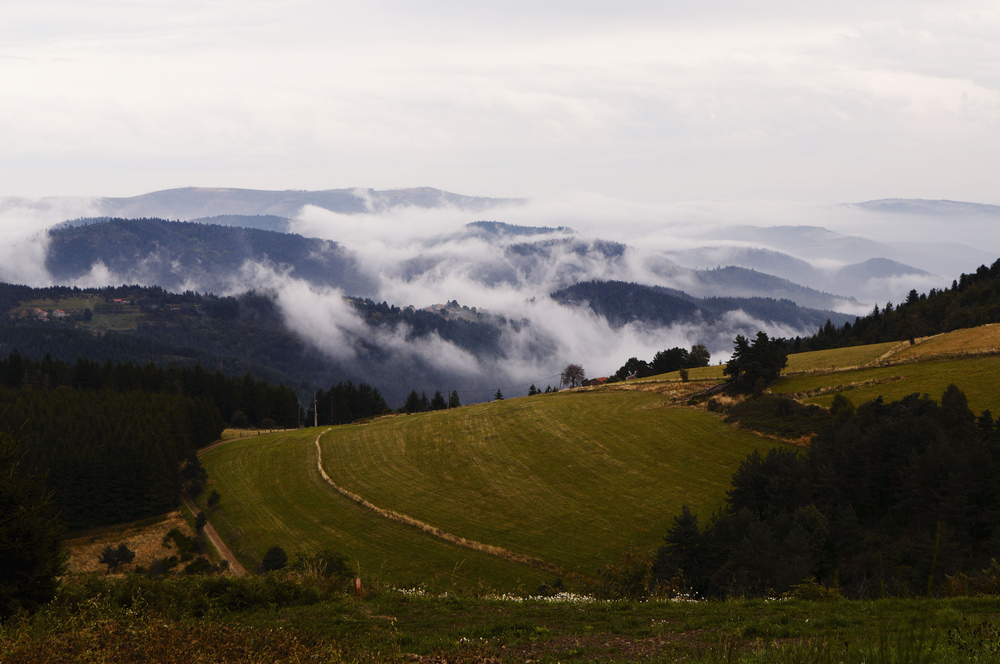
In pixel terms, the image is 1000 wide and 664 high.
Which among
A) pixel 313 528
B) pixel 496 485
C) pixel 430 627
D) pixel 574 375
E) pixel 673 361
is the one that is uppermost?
pixel 673 361

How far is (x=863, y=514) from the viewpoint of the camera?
35406 mm

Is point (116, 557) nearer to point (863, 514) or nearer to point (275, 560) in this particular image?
point (275, 560)

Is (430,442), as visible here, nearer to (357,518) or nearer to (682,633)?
(357,518)

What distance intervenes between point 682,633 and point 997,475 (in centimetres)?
2681

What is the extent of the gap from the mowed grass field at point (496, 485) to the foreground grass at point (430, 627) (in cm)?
1817

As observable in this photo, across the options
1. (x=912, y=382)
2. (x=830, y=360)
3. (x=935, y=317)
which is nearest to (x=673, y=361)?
(x=935, y=317)

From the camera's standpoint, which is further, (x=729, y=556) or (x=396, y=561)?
(x=396, y=561)

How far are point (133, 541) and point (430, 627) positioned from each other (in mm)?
57365

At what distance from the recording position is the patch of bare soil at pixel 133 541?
5494 centimetres

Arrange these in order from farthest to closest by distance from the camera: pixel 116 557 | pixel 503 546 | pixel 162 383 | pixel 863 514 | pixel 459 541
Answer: pixel 162 383 → pixel 116 557 → pixel 459 541 → pixel 503 546 → pixel 863 514

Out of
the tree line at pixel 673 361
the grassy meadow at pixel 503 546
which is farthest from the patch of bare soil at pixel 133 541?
→ the tree line at pixel 673 361

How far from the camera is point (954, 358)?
199 feet

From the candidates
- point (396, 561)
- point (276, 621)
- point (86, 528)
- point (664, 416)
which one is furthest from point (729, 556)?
point (86, 528)

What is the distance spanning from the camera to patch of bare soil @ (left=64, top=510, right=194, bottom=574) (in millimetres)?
54938
